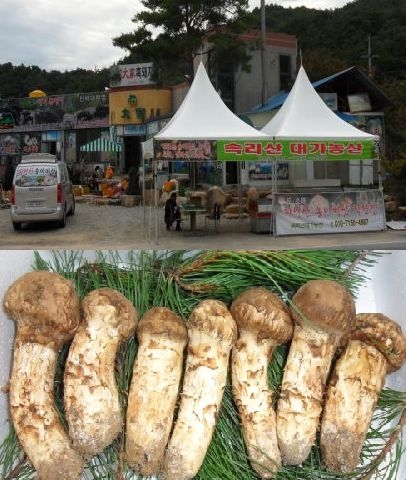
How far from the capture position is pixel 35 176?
32.2ft

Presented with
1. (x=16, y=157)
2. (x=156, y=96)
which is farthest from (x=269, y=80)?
(x=16, y=157)

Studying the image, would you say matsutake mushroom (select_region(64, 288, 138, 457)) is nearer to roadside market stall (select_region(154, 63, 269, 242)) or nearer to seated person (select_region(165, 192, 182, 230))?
roadside market stall (select_region(154, 63, 269, 242))

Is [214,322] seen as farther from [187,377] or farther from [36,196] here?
[36,196]

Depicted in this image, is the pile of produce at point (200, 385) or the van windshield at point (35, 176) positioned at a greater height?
the van windshield at point (35, 176)

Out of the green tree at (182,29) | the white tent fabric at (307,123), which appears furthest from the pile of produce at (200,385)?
the green tree at (182,29)

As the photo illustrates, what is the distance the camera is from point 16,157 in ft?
102

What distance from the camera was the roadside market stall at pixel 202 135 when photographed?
25.6 feet

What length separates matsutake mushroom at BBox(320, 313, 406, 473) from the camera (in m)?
2.19

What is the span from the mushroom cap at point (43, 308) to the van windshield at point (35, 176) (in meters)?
7.91

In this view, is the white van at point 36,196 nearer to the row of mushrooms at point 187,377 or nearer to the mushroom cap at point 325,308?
the row of mushrooms at point 187,377

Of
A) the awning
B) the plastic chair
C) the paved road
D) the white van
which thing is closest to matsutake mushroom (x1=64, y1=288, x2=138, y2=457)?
the paved road

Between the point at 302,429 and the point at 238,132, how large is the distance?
Result: 6194mm

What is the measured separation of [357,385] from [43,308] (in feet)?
4.02

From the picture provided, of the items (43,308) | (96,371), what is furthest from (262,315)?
(43,308)
